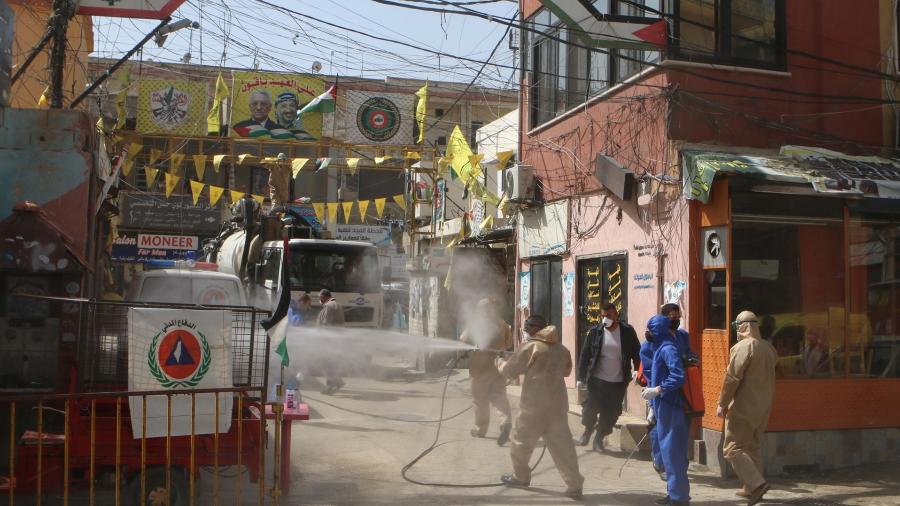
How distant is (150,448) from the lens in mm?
6078

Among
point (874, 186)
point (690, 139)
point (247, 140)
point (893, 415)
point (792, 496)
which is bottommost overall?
point (792, 496)

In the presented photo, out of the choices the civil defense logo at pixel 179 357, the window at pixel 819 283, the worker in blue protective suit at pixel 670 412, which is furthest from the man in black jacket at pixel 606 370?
the civil defense logo at pixel 179 357

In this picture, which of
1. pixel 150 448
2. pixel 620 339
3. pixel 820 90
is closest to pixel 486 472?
pixel 620 339

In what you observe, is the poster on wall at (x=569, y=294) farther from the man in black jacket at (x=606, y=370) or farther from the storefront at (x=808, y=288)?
the storefront at (x=808, y=288)

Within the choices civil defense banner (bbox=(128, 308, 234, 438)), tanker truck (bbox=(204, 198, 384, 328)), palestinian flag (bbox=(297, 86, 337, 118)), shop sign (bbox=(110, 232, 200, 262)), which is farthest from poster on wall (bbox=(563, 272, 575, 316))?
shop sign (bbox=(110, 232, 200, 262))

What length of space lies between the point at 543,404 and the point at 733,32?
579 cm

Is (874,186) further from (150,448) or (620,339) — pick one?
(150,448)

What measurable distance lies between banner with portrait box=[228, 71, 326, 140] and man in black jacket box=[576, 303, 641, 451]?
55.5ft

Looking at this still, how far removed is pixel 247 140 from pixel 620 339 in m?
16.6

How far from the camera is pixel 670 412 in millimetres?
7281

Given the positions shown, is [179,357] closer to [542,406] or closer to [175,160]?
[542,406]

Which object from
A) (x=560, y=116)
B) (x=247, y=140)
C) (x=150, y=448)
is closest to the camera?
(x=150, y=448)

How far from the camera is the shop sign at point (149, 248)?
3136cm

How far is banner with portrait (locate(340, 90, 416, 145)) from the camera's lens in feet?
84.6
